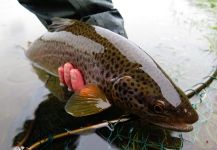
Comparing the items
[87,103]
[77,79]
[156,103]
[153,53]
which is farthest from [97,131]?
[153,53]

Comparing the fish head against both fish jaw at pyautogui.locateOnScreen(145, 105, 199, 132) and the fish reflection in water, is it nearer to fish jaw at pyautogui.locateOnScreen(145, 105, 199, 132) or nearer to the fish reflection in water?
fish jaw at pyautogui.locateOnScreen(145, 105, 199, 132)

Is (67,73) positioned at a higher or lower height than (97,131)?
higher

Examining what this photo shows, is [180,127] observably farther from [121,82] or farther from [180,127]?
[121,82]

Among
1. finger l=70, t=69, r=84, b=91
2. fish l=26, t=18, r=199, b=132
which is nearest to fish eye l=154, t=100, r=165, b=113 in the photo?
fish l=26, t=18, r=199, b=132

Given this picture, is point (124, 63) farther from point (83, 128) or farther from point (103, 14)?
point (103, 14)

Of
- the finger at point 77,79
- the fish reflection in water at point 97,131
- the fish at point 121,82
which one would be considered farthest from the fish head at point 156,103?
the finger at point 77,79

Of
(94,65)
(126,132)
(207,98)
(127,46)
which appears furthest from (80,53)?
(207,98)

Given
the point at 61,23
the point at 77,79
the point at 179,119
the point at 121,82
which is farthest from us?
the point at 61,23
